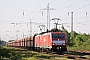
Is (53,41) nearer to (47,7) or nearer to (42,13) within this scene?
(47,7)

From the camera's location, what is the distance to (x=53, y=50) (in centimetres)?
3391

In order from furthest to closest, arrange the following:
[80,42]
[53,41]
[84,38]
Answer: [84,38] < [80,42] < [53,41]

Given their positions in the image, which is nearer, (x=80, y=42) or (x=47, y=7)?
(x=47, y=7)

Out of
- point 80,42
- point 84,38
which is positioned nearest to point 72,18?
point 80,42

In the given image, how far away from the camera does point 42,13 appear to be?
53500 mm

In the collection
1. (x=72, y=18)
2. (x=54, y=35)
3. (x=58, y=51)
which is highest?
(x=72, y=18)

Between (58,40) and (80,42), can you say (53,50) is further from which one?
(80,42)

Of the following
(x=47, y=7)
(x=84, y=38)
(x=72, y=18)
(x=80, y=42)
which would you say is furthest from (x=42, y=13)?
(x=84, y=38)

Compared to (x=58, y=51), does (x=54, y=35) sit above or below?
above

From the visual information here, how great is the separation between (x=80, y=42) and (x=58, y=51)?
32.5m

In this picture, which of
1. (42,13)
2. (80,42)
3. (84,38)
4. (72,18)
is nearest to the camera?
(42,13)

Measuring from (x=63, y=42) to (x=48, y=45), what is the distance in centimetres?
261

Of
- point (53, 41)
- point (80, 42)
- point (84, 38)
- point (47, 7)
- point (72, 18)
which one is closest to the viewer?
point (53, 41)

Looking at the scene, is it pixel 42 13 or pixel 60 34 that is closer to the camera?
pixel 60 34
